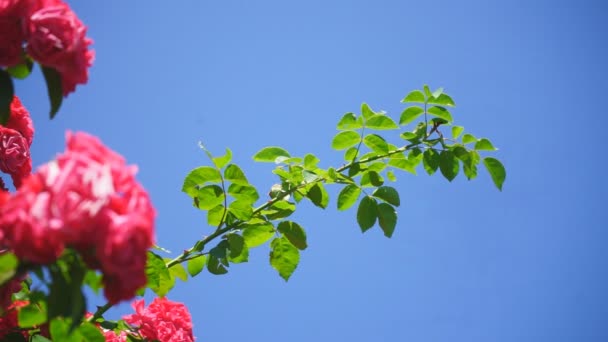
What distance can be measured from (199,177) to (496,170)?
5.61 ft

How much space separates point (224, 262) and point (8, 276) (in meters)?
1.63

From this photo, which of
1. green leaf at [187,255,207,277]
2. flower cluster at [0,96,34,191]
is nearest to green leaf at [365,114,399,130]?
green leaf at [187,255,207,277]

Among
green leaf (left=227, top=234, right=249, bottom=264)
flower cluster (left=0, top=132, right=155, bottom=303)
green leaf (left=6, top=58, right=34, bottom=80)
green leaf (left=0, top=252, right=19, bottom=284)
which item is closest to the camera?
flower cluster (left=0, top=132, right=155, bottom=303)

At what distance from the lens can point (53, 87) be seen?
5.11 feet

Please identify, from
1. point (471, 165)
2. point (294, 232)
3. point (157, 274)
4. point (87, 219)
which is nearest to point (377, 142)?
point (471, 165)

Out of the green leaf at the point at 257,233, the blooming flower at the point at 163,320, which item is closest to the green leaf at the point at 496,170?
the green leaf at the point at 257,233

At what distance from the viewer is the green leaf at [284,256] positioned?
105 inches

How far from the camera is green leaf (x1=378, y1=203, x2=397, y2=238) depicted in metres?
2.72

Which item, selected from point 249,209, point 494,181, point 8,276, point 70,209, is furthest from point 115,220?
point 494,181

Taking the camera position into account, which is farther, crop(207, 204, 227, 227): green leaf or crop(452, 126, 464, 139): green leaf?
crop(452, 126, 464, 139): green leaf

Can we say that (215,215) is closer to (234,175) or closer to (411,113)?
(234,175)

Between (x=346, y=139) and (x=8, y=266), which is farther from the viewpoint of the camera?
(x=346, y=139)

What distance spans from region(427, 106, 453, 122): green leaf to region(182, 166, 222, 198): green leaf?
1286mm

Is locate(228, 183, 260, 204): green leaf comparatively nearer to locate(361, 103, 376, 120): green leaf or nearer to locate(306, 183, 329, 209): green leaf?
locate(306, 183, 329, 209): green leaf
